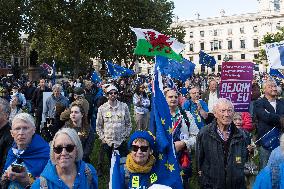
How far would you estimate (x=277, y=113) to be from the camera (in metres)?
6.66

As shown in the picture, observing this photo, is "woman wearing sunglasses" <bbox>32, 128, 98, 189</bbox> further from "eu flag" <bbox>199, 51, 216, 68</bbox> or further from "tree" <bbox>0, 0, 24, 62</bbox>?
"tree" <bbox>0, 0, 24, 62</bbox>

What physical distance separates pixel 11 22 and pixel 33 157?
36.0 metres

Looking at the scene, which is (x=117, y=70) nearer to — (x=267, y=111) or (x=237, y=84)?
(x=237, y=84)

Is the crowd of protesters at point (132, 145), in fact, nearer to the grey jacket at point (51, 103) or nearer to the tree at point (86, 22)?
the grey jacket at point (51, 103)

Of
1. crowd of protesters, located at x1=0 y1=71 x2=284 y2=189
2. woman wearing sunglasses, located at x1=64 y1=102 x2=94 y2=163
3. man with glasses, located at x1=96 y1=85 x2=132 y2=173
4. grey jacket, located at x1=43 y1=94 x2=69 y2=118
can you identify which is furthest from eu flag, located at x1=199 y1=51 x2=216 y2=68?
woman wearing sunglasses, located at x1=64 y1=102 x2=94 y2=163

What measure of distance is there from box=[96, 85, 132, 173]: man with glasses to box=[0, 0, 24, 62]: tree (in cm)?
3181

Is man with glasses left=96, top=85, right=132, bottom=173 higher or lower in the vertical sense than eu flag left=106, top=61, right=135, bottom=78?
lower

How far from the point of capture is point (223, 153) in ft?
16.1

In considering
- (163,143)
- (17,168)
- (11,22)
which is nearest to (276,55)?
(163,143)

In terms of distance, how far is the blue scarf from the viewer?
4078 mm

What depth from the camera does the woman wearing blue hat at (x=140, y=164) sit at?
4.01 m

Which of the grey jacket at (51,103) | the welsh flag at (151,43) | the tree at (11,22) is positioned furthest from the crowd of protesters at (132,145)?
the tree at (11,22)

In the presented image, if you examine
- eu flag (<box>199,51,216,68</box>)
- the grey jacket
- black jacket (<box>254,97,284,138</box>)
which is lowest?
black jacket (<box>254,97,284,138</box>)

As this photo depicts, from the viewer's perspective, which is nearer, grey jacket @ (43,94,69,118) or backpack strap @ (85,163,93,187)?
backpack strap @ (85,163,93,187)
